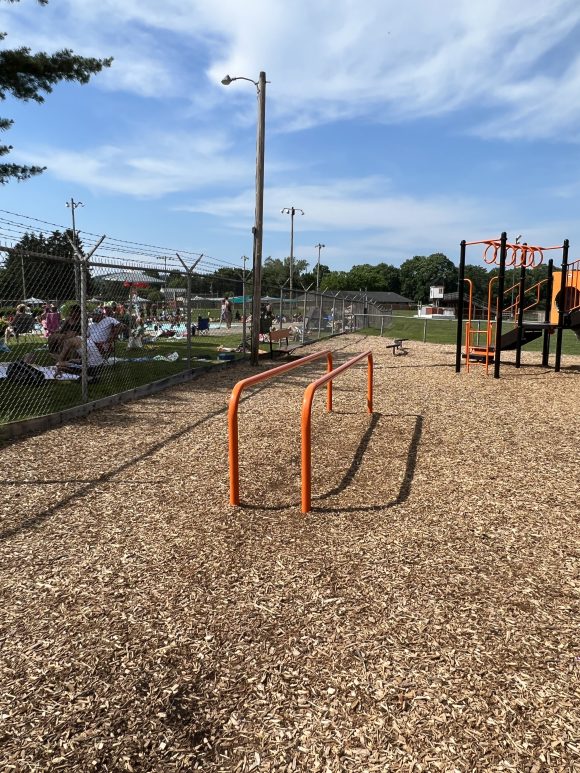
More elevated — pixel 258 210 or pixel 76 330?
pixel 258 210

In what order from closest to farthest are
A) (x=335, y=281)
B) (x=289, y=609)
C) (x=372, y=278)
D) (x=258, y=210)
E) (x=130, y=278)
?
(x=289, y=609)
(x=130, y=278)
(x=258, y=210)
(x=335, y=281)
(x=372, y=278)

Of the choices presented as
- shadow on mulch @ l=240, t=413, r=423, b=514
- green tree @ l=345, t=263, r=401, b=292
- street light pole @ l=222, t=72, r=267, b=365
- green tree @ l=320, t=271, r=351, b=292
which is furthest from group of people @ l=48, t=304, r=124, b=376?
green tree @ l=345, t=263, r=401, b=292

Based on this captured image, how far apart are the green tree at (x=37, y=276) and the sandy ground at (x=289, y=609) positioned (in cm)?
206

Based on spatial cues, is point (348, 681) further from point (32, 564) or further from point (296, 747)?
point (32, 564)

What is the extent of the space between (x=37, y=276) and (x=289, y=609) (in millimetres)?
6069

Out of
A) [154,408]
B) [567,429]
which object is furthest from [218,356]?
[567,429]

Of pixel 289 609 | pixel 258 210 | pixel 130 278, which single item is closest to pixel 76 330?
pixel 130 278

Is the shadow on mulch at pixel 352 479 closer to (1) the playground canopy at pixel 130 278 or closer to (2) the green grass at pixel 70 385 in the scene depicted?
(2) the green grass at pixel 70 385

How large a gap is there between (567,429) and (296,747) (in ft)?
18.6

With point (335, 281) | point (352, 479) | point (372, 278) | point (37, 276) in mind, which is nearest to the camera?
point (352, 479)

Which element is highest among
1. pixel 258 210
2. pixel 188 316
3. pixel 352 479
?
pixel 258 210

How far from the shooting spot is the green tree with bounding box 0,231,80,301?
629 cm

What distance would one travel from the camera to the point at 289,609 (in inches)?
110

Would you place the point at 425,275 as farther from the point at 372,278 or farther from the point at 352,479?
the point at 352,479
